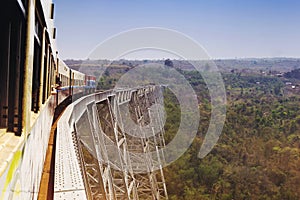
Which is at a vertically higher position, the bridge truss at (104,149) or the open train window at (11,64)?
the open train window at (11,64)

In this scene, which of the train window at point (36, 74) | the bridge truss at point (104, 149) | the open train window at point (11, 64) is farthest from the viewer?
the train window at point (36, 74)

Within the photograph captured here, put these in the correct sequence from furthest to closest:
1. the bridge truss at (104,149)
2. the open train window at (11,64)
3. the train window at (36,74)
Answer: the train window at (36,74) → the bridge truss at (104,149) → the open train window at (11,64)

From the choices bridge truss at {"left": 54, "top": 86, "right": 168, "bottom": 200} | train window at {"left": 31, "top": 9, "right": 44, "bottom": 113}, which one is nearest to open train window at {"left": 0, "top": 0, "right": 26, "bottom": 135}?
bridge truss at {"left": 54, "top": 86, "right": 168, "bottom": 200}

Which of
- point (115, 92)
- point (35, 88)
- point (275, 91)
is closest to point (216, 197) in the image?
point (115, 92)

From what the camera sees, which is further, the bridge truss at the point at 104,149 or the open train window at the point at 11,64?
the bridge truss at the point at 104,149

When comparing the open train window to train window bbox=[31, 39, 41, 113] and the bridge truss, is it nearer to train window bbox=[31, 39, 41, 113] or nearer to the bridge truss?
the bridge truss

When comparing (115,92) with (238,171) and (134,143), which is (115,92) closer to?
(134,143)

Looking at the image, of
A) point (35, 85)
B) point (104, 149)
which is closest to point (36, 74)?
point (35, 85)

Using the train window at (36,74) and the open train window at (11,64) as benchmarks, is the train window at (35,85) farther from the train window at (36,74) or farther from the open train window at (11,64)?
the open train window at (11,64)

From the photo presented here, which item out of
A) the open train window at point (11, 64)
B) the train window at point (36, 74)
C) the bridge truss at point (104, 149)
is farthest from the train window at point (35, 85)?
the open train window at point (11, 64)
